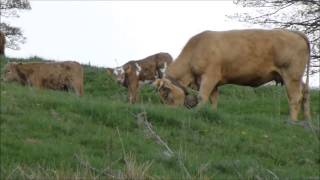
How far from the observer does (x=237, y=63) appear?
15.8 metres

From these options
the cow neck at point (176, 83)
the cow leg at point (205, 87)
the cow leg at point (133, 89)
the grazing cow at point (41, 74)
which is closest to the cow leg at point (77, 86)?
the grazing cow at point (41, 74)

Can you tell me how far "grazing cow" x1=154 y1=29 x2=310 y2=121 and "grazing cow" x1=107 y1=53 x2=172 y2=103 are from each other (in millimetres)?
4266

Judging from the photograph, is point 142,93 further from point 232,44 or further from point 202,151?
point 202,151

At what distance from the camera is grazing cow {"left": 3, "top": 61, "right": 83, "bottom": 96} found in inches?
696

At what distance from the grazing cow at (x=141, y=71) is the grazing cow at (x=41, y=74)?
211 cm

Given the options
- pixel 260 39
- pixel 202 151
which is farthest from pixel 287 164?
pixel 260 39

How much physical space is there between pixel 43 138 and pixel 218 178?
271 cm

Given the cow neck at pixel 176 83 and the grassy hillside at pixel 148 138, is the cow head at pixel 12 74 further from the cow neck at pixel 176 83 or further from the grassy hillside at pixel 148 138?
the cow neck at pixel 176 83

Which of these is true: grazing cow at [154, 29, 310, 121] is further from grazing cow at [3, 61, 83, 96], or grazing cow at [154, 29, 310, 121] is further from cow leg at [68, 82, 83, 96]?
cow leg at [68, 82, 83, 96]

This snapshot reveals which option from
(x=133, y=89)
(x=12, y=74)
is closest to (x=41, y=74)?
(x=12, y=74)

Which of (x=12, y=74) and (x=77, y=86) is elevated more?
(x=12, y=74)

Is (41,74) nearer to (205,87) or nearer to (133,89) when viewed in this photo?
(133,89)

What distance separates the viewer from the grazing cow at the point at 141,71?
20281mm

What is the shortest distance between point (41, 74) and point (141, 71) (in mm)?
3527
